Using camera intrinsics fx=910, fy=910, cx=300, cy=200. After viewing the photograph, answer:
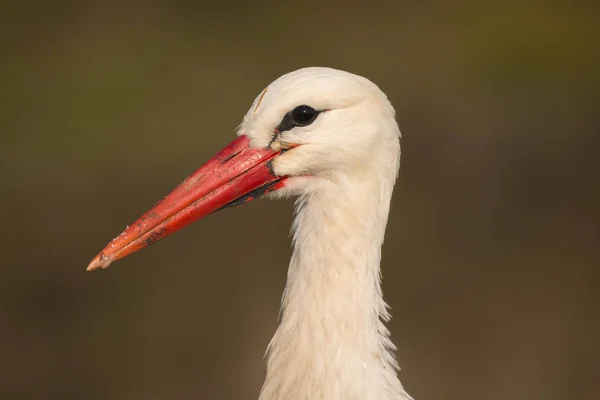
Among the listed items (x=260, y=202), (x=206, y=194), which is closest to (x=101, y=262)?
(x=206, y=194)

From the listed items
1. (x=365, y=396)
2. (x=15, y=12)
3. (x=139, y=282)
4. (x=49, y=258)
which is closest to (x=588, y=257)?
(x=139, y=282)

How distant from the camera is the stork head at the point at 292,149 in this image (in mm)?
2773

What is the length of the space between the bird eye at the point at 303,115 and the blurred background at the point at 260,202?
342cm

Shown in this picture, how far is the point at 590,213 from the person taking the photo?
7.20 metres

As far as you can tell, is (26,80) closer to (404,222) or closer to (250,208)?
(250,208)

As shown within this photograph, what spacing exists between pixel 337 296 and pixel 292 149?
1.56 feet

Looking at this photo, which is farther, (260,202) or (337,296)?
(260,202)

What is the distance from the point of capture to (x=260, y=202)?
724 cm

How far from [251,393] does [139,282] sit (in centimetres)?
130

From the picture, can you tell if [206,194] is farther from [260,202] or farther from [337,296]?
[260,202]

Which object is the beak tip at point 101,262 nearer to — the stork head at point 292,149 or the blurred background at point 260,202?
the stork head at point 292,149

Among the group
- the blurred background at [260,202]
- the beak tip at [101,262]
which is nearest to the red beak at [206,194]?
the beak tip at [101,262]

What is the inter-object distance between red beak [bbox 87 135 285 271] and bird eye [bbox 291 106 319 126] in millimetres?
122

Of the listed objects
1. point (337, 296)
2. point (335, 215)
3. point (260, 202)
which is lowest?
point (337, 296)
